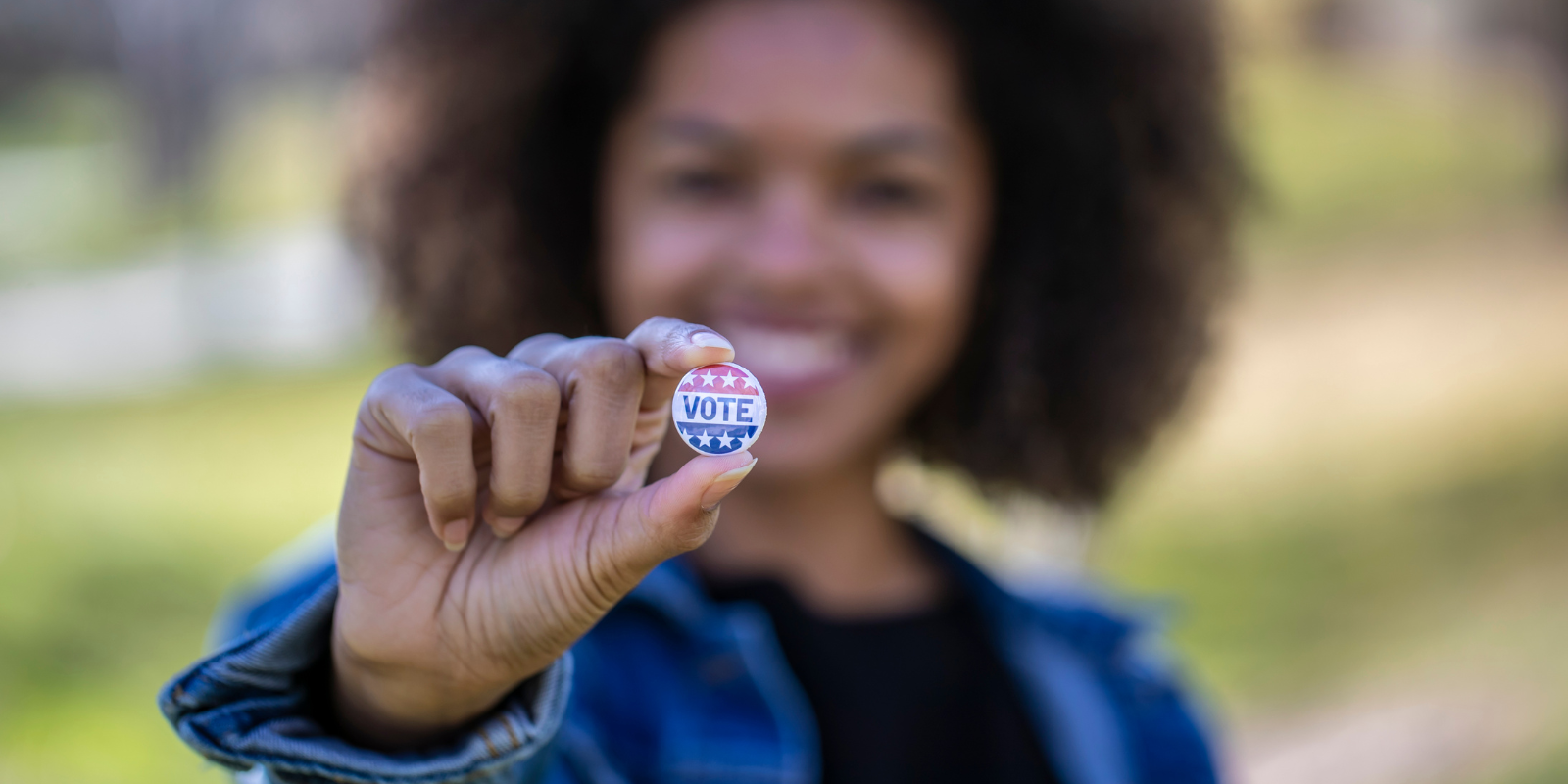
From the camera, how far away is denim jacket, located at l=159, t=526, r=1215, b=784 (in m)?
1.27

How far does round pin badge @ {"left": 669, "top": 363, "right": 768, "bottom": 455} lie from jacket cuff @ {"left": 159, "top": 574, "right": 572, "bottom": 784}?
0.32 metres

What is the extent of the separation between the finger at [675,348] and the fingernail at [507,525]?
199 millimetres

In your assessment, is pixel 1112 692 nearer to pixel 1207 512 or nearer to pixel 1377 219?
pixel 1207 512

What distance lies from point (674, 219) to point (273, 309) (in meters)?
10.8

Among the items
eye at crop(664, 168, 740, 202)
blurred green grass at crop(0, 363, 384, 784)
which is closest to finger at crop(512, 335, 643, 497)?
eye at crop(664, 168, 740, 202)

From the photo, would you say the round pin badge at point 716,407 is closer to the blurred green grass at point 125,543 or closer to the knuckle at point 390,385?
the knuckle at point 390,385

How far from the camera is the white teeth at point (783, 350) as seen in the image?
7.24 feet

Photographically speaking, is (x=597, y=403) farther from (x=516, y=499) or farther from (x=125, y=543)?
(x=125, y=543)

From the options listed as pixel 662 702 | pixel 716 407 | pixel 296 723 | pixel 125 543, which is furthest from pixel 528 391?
pixel 125 543

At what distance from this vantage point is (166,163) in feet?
37.8

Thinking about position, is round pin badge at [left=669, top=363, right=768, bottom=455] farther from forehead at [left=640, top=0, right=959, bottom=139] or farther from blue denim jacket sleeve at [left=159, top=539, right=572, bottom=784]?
forehead at [left=640, top=0, right=959, bottom=139]

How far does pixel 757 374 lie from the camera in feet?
7.22

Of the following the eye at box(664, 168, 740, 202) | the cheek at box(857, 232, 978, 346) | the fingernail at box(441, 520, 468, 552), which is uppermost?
the cheek at box(857, 232, 978, 346)

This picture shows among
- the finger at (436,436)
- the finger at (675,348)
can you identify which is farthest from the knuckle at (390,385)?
the finger at (675,348)
